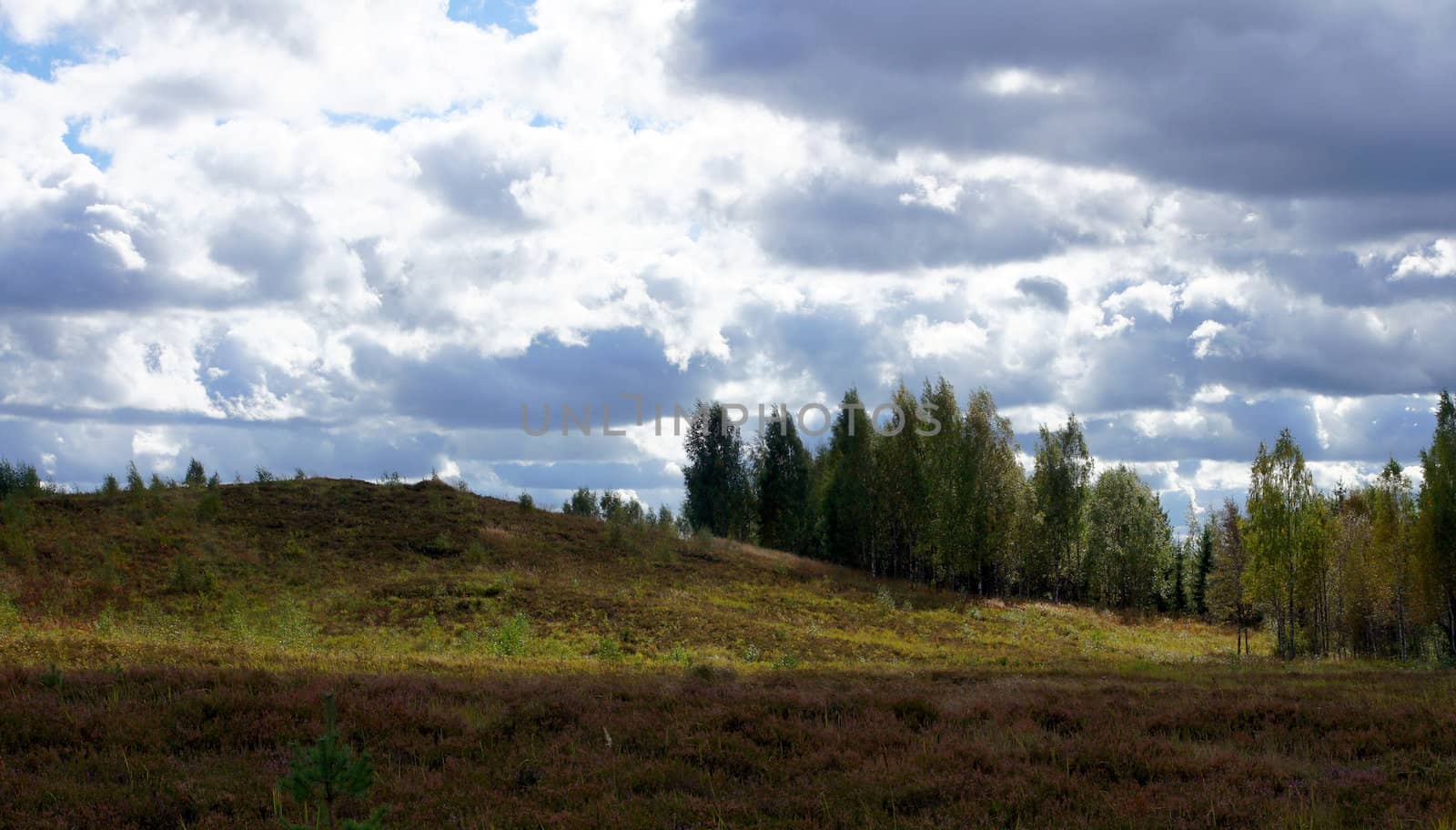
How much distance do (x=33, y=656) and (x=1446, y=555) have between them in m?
54.7

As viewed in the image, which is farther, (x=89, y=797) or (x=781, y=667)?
(x=781, y=667)

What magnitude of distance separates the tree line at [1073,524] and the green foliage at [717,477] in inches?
5.6

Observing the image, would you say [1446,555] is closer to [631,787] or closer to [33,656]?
[631,787]

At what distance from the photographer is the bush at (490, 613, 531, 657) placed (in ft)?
80.8

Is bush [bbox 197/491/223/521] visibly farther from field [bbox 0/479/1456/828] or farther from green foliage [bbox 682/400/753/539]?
green foliage [bbox 682/400/753/539]

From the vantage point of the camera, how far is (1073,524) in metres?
67.9

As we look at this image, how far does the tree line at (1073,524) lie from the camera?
45.0 m

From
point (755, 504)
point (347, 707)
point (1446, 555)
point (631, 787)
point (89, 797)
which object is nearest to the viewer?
point (89, 797)

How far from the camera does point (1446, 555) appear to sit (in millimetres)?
42688

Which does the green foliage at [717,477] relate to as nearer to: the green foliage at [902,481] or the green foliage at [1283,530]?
the green foliage at [902,481]

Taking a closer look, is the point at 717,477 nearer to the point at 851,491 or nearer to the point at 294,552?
the point at 851,491

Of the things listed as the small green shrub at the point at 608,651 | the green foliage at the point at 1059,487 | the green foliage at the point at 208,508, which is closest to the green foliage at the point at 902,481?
the green foliage at the point at 1059,487

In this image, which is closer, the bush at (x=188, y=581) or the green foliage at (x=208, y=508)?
the bush at (x=188, y=581)

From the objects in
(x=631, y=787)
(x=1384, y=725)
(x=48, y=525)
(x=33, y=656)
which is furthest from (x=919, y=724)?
(x=48, y=525)
